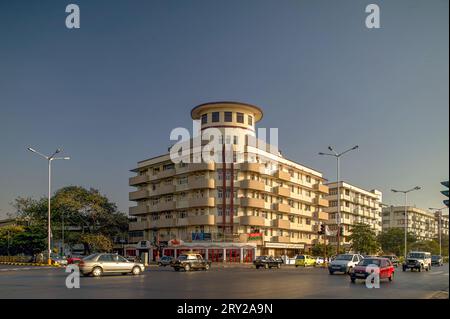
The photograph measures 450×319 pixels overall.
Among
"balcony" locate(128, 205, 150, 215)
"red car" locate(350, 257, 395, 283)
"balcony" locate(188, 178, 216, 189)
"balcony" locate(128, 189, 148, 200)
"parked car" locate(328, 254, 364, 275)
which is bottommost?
"parked car" locate(328, 254, 364, 275)

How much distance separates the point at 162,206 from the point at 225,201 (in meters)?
12.9

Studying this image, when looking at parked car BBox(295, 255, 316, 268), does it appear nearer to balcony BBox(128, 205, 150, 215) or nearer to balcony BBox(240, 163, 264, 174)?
balcony BBox(240, 163, 264, 174)

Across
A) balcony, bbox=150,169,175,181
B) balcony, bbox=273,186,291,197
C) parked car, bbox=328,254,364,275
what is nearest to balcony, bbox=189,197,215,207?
balcony, bbox=150,169,175,181

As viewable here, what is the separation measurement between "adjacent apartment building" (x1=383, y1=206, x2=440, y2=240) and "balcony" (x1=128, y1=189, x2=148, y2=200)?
3789 inches

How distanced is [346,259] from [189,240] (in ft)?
141

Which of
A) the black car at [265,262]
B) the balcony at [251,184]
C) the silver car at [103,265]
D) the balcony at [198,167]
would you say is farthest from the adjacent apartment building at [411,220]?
the silver car at [103,265]

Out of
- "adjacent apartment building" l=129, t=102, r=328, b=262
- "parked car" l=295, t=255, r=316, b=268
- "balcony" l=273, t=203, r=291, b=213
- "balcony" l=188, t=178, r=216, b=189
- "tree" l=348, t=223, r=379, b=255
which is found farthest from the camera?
"tree" l=348, t=223, r=379, b=255

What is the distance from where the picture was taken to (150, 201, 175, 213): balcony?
8125 centimetres

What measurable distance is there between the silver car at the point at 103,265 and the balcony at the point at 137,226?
54.5 m

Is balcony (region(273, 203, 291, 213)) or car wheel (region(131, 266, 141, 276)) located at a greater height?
balcony (region(273, 203, 291, 213))

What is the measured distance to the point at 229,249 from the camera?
75438 mm

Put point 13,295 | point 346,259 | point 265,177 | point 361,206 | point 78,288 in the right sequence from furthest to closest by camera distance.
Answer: point 361,206, point 265,177, point 346,259, point 78,288, point 13,295
